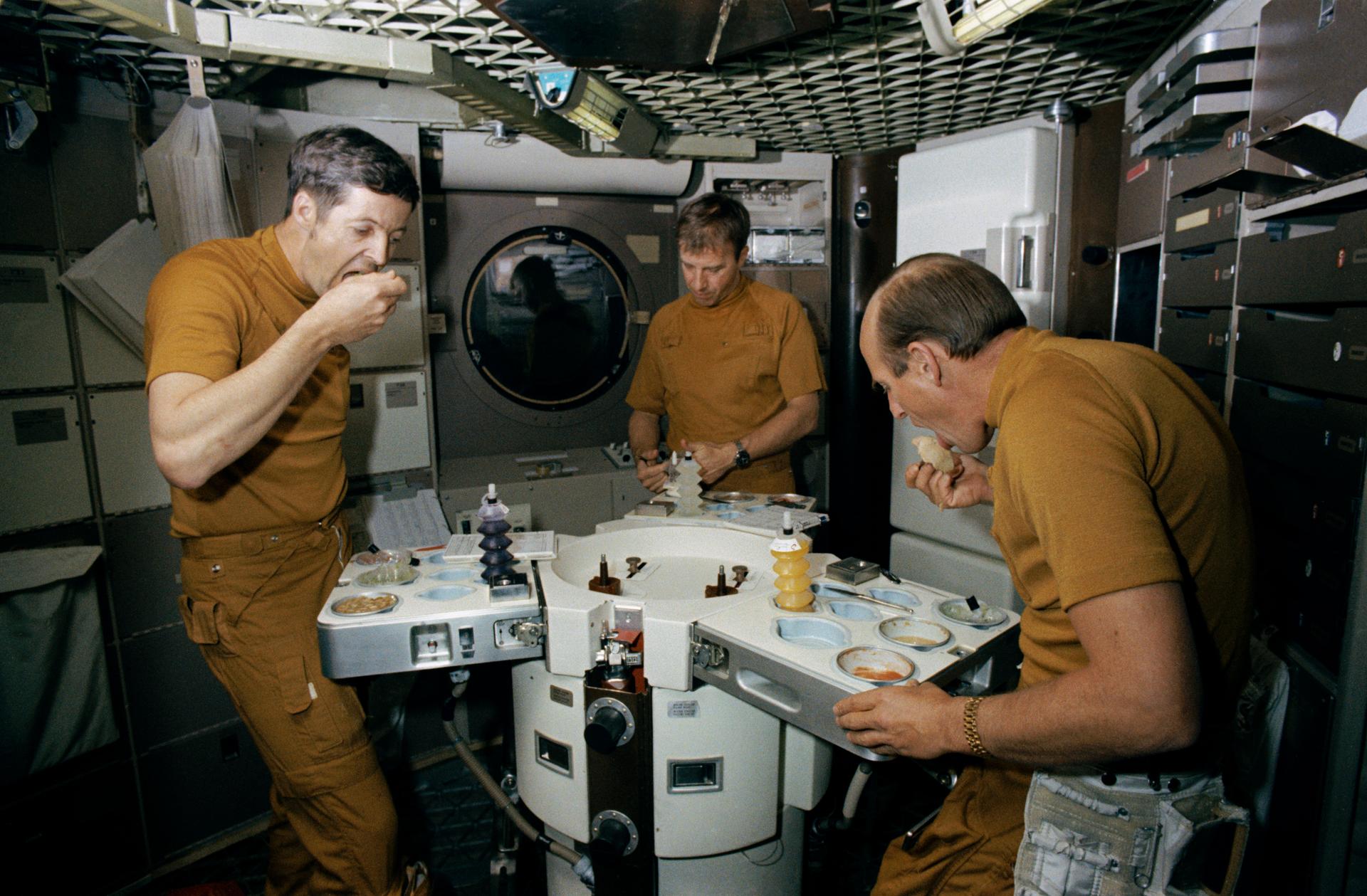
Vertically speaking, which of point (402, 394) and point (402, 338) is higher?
point (402, 338)

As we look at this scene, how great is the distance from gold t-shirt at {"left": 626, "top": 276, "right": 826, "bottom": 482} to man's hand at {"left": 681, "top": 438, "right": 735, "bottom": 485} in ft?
0.69

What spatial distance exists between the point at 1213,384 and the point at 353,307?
241cm

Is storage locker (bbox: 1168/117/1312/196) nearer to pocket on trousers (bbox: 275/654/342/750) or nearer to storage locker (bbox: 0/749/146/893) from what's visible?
pocket on trousers (bbox: 275/654/342/750)

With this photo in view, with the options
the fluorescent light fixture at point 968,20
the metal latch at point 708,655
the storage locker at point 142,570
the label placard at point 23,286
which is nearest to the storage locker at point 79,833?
the storage locker at point 142,570

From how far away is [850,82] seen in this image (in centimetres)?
315

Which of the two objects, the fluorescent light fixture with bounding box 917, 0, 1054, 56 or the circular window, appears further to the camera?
the circular window

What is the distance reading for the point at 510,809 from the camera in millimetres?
2342

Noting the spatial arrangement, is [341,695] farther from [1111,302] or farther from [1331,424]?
[1111,302]

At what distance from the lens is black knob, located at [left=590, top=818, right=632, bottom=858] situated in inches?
77.7

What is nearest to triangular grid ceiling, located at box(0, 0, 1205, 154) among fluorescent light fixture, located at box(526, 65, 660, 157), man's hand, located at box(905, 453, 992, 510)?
fluorescent light fixture, located at box(526, 65, 660, 157)

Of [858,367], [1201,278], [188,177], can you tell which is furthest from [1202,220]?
[188,177]

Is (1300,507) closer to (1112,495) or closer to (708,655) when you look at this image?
(1112,495)

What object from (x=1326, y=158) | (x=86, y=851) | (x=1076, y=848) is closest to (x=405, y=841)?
(x=86, y=851)

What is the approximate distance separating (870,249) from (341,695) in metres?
3.51
